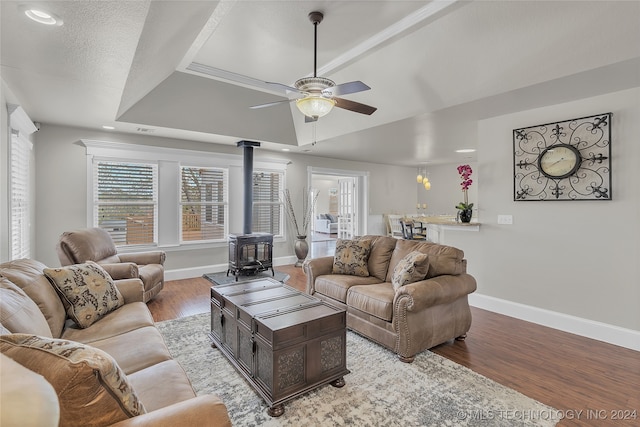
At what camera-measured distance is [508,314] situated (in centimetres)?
381

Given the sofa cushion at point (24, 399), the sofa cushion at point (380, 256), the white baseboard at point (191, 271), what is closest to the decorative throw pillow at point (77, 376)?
the sofa cushion at point (24, 399)

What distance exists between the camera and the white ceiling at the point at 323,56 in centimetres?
216

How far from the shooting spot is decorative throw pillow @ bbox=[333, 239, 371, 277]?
3.58 metres

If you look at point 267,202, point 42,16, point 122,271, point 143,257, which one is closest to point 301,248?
point 267,202

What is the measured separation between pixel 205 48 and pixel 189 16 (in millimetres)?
1041

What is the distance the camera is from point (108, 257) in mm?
4066

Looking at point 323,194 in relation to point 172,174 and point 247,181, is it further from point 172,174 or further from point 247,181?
point 172,174

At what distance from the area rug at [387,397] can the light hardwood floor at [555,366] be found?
97mm

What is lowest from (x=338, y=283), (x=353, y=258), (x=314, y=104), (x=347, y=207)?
(x=338, y=283)

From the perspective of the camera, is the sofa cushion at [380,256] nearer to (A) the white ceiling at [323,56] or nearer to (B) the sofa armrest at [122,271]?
(A) the white ceiling at [323,56]

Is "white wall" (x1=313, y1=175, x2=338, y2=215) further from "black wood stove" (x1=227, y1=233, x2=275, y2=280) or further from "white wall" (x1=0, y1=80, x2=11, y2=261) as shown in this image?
"white wall" (x1=0, y1=80, x2=11, y2=261)

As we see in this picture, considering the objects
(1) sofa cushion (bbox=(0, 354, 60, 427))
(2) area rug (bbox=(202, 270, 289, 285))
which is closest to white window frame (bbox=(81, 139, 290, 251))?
(2) area rug (bbox=(202, 270, 289, 285))

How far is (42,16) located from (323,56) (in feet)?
7.66

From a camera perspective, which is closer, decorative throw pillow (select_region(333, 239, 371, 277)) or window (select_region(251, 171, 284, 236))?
decorative throw pillow (select_region(333, 239, 371, 277))
